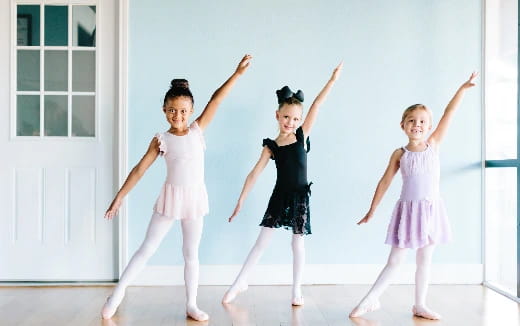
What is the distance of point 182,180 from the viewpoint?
2.99 meters

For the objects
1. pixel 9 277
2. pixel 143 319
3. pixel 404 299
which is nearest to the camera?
pixel 143 319

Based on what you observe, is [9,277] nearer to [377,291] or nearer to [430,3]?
[377,291]

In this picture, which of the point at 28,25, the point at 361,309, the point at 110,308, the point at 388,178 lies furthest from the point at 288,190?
the point at 28,25

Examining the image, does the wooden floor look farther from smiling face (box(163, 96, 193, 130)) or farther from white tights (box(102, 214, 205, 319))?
smiling face (box(163, 96, 193, 130))

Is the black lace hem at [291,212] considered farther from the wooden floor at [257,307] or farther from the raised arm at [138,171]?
the raised arm at [138,171]

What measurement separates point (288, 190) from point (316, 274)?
77 cm

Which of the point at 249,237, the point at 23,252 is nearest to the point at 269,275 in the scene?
the point at 249,237

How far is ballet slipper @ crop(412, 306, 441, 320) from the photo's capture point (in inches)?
115

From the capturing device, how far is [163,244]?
3.79 m

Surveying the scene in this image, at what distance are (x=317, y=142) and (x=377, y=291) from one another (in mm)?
1149

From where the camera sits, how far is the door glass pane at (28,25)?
3830 millimetres

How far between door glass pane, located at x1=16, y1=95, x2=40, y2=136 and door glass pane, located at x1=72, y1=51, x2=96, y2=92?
0.88 ft

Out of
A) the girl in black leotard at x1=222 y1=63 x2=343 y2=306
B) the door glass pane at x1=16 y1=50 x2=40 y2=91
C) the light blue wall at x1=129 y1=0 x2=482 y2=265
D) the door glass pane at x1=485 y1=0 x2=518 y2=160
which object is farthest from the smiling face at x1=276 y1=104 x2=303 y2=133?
the door glass pane at x1=16 y1=50 x2=40 y2=91

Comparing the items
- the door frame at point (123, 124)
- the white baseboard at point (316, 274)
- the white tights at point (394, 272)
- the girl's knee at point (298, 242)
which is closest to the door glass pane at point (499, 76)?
the white baseboard at point (316, 274)
